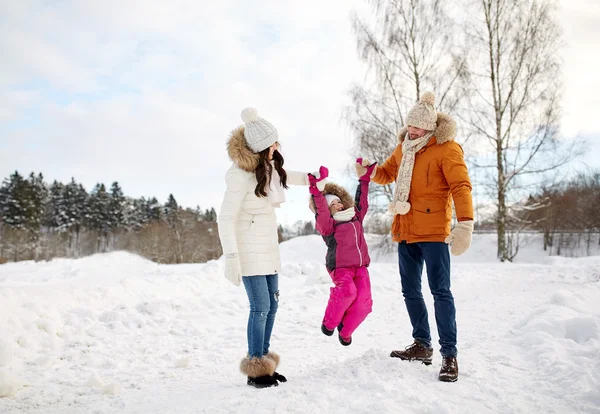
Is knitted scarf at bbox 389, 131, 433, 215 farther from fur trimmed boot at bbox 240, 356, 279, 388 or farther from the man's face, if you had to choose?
fur trimmed boot at bbox 240, 356, 279, 388

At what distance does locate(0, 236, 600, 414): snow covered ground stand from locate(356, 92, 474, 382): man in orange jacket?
1.18ft

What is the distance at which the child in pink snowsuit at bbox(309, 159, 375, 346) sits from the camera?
3.43m

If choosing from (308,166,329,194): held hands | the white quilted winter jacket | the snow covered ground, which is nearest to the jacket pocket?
(308,166,329,194): held hands

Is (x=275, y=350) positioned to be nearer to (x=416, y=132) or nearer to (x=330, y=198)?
(x=330, y=198)

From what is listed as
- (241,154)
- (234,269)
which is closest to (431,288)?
(234,269)

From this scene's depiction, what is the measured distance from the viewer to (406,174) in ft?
11.5

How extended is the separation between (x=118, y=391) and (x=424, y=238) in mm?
2852

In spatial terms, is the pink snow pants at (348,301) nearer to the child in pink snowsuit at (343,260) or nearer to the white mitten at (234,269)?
the child in pink snowsuit at (343,260)

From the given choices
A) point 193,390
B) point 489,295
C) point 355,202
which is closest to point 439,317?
point 355,202

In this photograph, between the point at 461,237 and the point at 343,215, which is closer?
the point at 461,237

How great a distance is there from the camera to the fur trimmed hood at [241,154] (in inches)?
127

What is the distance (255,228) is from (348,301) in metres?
1.06

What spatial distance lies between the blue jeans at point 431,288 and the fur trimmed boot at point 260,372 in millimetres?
1378

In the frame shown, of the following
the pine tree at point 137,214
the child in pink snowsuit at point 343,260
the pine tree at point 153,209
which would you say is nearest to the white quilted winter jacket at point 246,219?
the child in pink snowsuit at point 343,260
